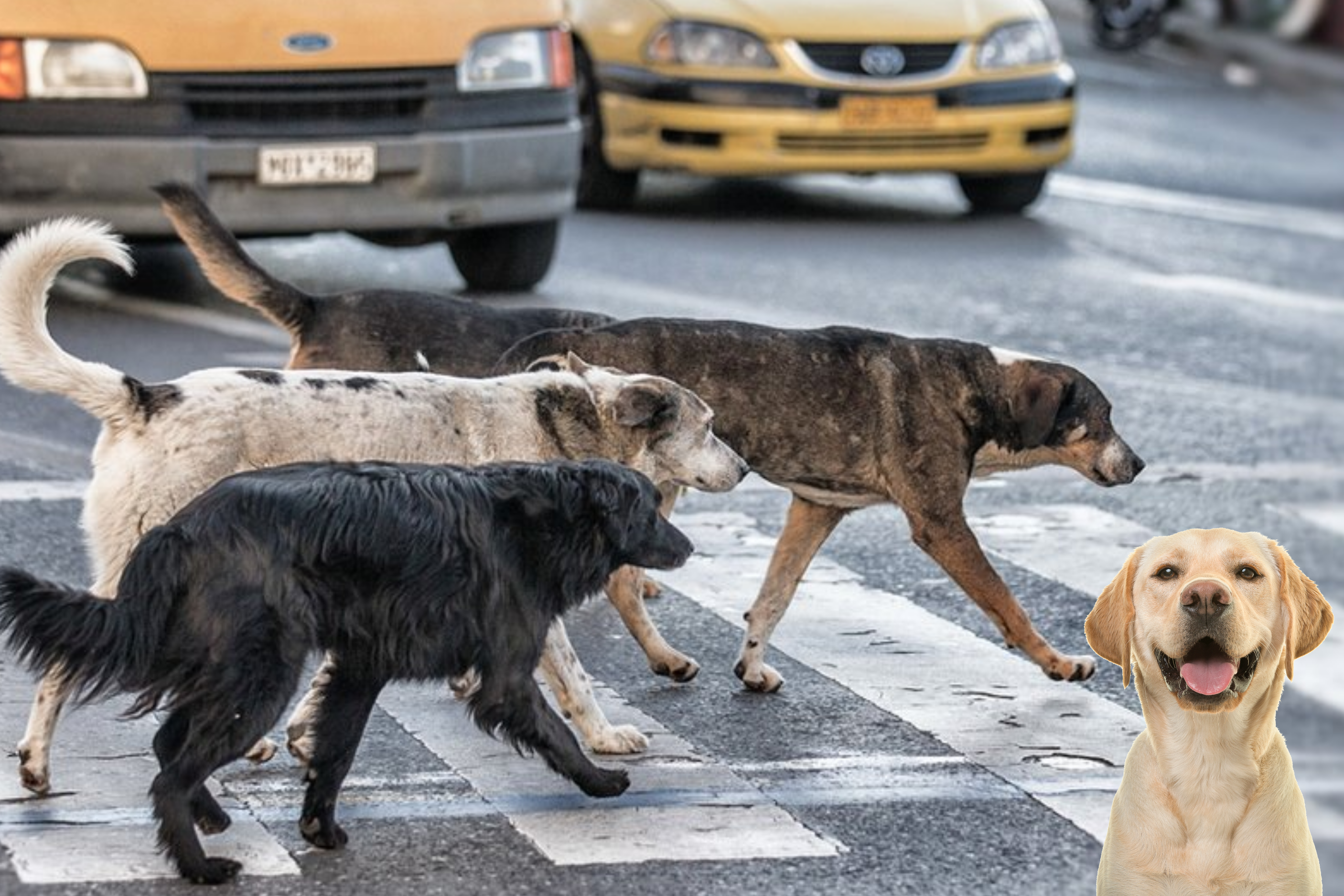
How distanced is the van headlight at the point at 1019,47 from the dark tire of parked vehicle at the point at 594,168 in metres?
2.05

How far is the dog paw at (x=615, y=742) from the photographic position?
7266 mm

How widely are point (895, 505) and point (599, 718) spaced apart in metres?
1.36

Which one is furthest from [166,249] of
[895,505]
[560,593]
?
[560,593]

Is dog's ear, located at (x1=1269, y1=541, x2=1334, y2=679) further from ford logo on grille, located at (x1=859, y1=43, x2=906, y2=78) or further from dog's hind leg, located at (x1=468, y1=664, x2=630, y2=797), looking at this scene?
ford logo on grille, located at (x1=859, y1=43, x2=906, y2=78)

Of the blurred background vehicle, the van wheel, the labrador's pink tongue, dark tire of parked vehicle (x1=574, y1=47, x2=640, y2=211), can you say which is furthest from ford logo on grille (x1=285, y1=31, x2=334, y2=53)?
the labrador's pink tongue

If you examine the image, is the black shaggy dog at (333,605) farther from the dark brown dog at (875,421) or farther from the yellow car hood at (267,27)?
the yellow car hood at (267,27)

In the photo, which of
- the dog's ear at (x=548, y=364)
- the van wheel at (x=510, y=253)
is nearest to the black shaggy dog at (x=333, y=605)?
the dog's ear at (x=548, y=364)

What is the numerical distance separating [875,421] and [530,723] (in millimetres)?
1911

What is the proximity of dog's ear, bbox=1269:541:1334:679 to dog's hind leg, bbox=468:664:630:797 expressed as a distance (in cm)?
176

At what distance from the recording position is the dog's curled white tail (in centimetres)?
693

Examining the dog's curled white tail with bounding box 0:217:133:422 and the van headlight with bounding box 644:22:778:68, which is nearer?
the dog's curled white tail with bounding box 0:217:133:422

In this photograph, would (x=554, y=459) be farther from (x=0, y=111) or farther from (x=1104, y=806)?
(x=0, y=111)

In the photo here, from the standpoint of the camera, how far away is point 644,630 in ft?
26.5

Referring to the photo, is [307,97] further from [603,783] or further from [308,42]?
[603,783]
